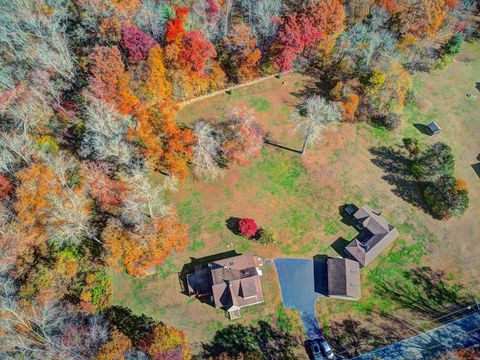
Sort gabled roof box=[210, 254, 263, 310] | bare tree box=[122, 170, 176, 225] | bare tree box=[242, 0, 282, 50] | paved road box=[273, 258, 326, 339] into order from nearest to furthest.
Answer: gabled roof box=[210, 254, 263, 310]
bare tree box=[122, 170, 176, 225]
paved road box=[273, 258, 326, 339]
bare tree box=[242, 0, 282, 50]

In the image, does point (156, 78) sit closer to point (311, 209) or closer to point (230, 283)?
point (311, 209)

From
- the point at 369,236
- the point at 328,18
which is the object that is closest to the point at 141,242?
the point at 369,236

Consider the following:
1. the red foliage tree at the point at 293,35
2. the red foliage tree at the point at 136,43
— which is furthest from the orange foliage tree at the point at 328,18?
the red foliage tree at the point at 136,43

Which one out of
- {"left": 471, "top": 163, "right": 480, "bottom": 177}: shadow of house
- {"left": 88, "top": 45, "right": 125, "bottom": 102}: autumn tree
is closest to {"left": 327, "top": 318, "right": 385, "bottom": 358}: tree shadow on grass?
{"left": 471, "top": 163, "right": 480, "bottom": 177}: shadow of house

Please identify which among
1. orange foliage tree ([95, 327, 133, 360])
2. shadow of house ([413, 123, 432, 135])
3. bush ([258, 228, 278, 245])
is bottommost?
orange foliage tree ([95, 327, 133, 360])

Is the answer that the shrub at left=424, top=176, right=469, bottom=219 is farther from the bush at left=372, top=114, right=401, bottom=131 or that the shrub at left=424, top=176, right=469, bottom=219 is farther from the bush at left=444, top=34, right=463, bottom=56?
the bush at left=444, top=34, right=463, bottom=56

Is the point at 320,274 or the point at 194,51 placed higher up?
the point at 194,51

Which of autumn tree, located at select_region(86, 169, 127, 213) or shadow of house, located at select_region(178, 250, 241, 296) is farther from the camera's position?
autumn tree, located at select_region(86, 169, 127, 213)
